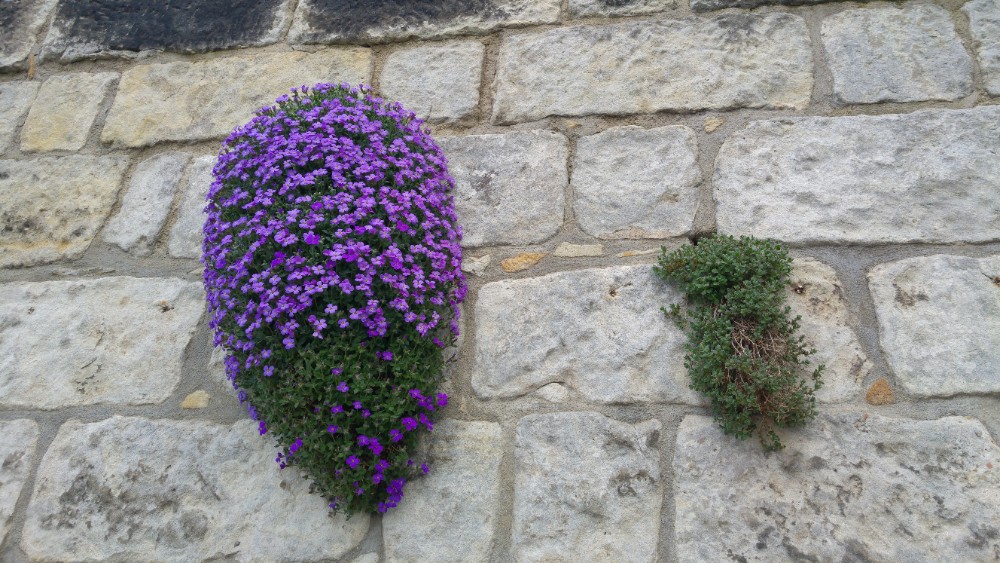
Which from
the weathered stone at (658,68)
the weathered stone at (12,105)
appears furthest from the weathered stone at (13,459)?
the weathered stone at (658,68)

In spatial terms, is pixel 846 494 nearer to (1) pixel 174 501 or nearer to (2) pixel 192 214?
(1) pixel 174 501

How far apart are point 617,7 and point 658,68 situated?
300mm

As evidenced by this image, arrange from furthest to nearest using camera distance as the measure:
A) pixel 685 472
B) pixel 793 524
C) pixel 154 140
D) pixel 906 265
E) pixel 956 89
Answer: pixel 154 140, pixel 956 89, pixel 906 265, pixel 685 472, pixel 793 524

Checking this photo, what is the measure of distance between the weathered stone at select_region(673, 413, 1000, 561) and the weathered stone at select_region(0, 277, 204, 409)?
1536 mm

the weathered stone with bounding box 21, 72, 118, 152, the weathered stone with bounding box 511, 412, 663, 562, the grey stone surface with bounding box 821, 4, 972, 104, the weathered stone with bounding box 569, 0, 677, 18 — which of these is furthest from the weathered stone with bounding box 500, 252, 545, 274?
the weathered stone with bounding box 21, 72, 118, 152

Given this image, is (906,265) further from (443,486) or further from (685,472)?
(443,486)

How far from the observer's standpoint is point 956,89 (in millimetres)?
2168

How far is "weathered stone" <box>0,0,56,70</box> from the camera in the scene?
116 inches

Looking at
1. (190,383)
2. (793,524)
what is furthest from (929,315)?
(190,383)

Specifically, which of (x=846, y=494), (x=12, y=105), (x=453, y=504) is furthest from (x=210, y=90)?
(x=846, y=494)

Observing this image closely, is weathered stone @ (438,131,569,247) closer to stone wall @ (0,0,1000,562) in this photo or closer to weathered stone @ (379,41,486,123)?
stone wall @ (0,0,1000,562)

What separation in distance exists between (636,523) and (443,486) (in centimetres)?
50

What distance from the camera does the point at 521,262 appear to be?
2191 millimetres

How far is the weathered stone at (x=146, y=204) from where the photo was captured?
2.48 meters
